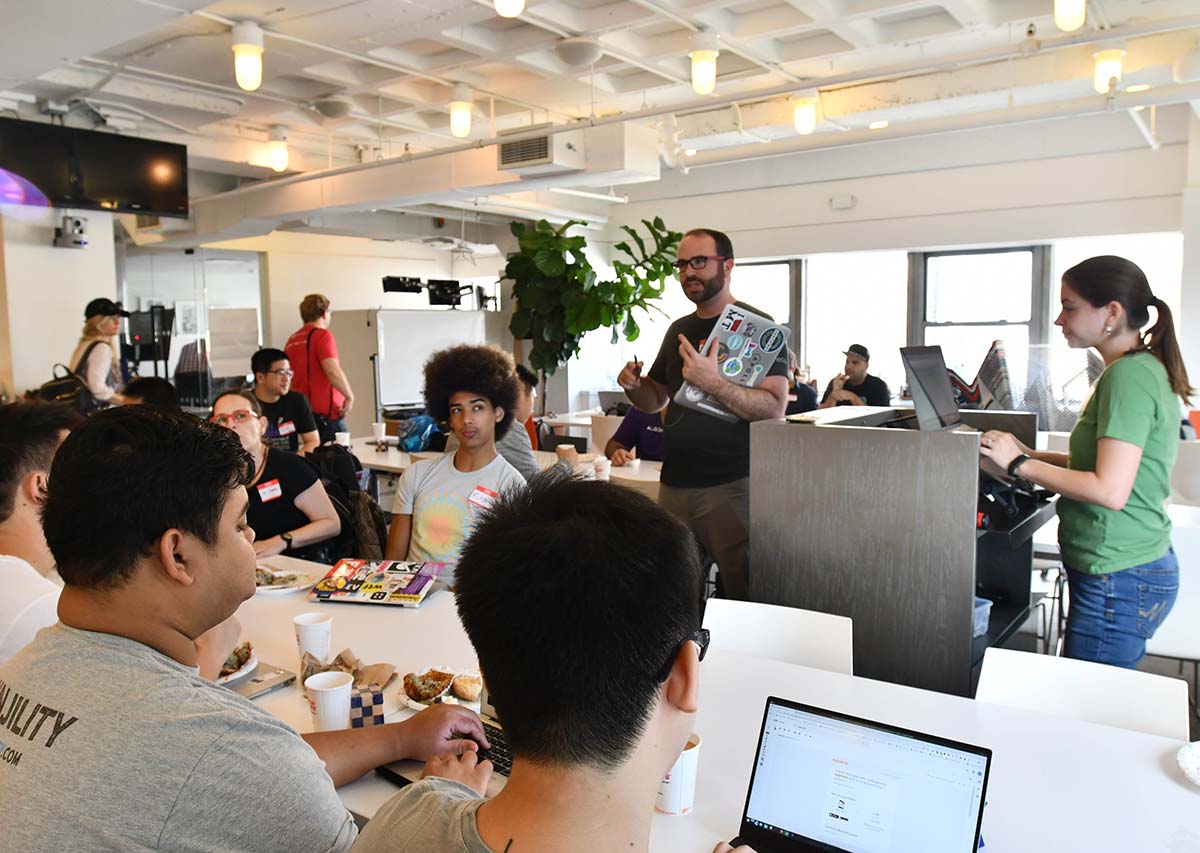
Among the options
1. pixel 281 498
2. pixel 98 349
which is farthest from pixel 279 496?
pixel 98 349

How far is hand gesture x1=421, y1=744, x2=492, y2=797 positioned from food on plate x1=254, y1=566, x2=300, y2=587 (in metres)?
1.40

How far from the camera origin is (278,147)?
7570mm

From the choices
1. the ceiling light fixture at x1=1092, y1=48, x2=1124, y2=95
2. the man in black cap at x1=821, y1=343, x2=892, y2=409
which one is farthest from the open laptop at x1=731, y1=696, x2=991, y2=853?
the man in black cap at x1=821, y1=343, x2=892, y2=409

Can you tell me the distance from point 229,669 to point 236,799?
3.13ft

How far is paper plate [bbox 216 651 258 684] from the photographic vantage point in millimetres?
1936

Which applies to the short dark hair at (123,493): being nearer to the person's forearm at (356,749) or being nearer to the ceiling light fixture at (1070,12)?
the person's forearm at (356,749)

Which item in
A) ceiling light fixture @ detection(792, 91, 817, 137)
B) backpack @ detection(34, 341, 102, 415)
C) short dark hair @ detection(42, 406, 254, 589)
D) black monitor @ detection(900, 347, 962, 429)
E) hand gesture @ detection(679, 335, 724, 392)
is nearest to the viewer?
short dark hair @ detection(42, 406, 254, 589)

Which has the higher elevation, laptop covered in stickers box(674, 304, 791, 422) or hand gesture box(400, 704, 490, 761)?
laptop covered in stickers box(674, 304, 791, 422)

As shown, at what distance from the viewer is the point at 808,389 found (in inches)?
276

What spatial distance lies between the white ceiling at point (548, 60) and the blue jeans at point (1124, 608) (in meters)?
3.51

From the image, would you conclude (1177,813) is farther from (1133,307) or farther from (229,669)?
(229,669)

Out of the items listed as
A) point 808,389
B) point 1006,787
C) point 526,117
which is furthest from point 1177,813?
point 526,117

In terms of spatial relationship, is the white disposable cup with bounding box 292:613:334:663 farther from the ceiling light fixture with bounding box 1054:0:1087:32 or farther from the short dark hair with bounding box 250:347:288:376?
the ceiling light fixture with bounding box 1054:0:1087:32

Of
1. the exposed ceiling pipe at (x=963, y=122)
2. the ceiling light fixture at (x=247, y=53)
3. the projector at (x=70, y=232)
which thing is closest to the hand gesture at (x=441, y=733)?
the ceiling light fixture at (x=247, y=53)
